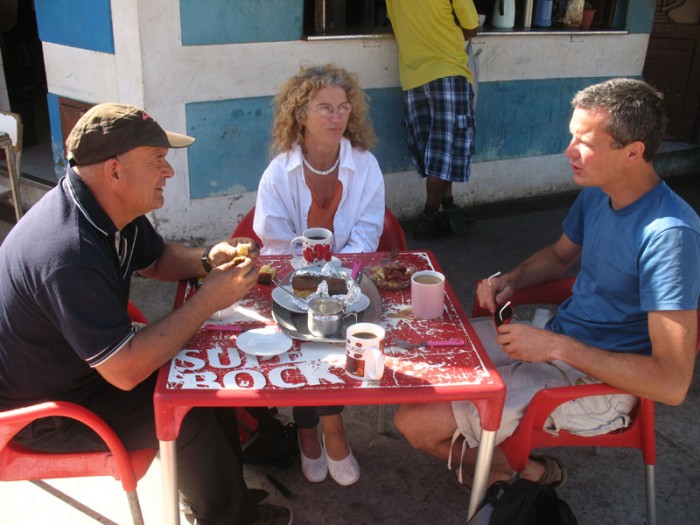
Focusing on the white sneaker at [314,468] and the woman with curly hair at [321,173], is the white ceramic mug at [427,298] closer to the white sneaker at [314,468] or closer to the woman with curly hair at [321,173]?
the woman with curly hair at [321,173]

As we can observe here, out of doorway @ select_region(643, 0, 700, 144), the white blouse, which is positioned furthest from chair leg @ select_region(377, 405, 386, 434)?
doorway @ select_region(643, 0, 700, 144)

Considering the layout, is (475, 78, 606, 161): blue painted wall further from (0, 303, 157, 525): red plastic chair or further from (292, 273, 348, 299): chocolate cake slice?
(0, 303, 157, 525): red plastic chair

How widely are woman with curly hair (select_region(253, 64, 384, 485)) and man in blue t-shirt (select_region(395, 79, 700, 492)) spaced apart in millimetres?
927

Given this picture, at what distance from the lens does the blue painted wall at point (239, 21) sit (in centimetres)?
427

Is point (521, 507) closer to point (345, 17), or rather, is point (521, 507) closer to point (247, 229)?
point (247, 229)

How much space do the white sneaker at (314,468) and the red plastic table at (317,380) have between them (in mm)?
817

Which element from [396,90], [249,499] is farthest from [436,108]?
[249,499]

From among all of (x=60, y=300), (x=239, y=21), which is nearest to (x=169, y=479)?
(x=60, y=300)

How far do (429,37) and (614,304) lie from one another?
312 centimetres

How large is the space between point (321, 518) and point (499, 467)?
0.72 m

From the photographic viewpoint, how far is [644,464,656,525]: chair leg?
232cm

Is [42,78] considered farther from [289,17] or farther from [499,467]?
[499,467]

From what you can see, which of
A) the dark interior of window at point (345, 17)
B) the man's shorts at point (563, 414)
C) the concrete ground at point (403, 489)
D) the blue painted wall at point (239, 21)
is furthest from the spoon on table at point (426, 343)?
the dark interior of window at point (345, 17)

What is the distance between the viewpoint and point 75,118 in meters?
4.71
